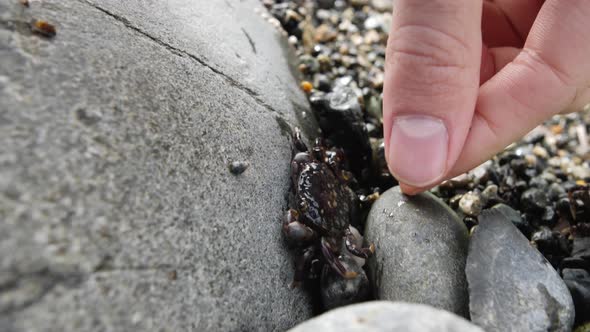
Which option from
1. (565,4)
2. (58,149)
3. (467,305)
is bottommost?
(467,305)

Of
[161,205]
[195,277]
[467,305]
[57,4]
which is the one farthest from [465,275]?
[57,4]

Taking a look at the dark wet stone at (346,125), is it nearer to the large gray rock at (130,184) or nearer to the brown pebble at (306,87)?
the brown pebble at (306,87)

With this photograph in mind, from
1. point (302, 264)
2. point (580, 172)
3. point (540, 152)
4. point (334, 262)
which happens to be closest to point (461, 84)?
point (334, 262)

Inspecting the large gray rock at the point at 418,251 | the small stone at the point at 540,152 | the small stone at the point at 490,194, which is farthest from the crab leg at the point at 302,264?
the small stone at the point at 540,152

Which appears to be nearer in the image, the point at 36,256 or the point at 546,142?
the point at 36,256

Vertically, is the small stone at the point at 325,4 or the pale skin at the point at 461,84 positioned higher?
the pale skin at the point at 461,84

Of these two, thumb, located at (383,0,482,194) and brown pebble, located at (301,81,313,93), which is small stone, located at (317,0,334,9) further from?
thumb, located at (383,0,482,194)

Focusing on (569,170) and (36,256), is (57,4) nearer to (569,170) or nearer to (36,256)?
(36,256)
